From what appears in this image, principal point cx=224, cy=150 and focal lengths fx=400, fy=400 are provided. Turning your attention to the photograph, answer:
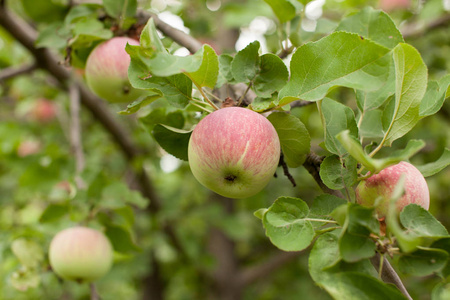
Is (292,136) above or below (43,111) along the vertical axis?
above

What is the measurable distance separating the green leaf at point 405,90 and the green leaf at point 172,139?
1.30 ft

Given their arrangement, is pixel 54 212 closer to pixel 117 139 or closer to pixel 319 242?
pixel 117 139

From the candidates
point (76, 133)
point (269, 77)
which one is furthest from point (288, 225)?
point (76, 133)

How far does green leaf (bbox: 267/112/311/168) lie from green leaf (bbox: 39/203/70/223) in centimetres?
97

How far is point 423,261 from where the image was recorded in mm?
632

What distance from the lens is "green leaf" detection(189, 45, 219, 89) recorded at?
27.5 inches

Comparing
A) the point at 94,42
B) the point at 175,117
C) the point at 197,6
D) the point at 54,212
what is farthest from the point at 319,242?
the point at 197,6

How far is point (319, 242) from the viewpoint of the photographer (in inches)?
26.6

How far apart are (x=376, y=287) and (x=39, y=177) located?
1.68 m

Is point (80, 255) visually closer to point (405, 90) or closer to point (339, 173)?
point (339, 173)

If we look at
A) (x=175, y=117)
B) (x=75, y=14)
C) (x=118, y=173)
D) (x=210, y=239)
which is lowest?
(x=210, y=239)

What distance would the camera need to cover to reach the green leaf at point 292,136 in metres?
0.76

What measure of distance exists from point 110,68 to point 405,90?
2.30 feet

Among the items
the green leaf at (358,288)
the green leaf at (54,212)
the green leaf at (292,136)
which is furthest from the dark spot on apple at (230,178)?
the green leaf at (54,212)
